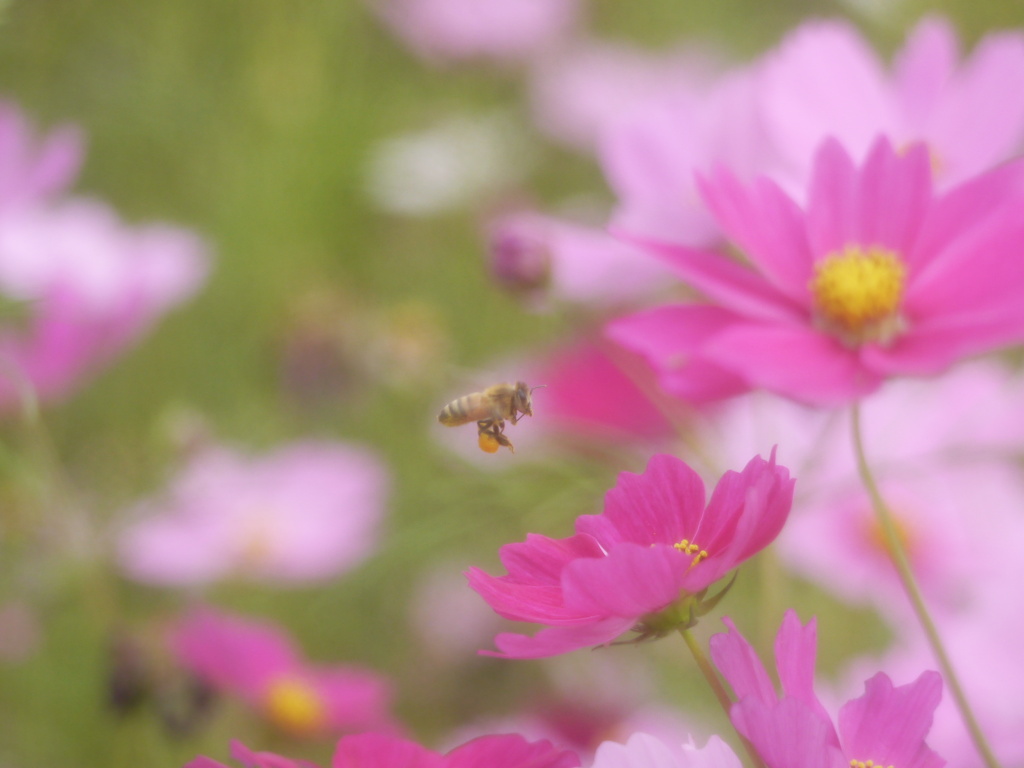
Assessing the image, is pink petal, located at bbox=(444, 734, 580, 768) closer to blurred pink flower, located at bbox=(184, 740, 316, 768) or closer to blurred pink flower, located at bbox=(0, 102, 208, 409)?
blurred pink flower, located at bbox=(184, 740, 316, 768)

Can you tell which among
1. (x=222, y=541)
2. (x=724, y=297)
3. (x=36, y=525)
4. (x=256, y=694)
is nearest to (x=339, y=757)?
(x=724, y=297)

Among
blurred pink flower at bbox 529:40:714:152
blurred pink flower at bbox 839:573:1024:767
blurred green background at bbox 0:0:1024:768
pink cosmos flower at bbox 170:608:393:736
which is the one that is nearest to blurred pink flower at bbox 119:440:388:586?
blurred green background at bbox 0:0:1024:768

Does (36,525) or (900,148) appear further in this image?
(36,525)

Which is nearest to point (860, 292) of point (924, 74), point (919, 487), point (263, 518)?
point (924, 74)

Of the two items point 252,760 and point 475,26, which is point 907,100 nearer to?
point 252,760

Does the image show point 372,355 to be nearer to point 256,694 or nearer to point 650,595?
point 256,694

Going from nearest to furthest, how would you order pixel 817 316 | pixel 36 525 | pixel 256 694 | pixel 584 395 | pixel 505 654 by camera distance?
pixel 505 654
pixel 817 316
pixel 256 694
pixel 36 525
pixel 584 395
